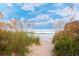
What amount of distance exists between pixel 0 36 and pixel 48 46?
0.37m

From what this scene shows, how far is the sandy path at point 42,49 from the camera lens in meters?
1.29

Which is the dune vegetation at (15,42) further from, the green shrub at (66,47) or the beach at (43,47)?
the green shrub at (66,47)

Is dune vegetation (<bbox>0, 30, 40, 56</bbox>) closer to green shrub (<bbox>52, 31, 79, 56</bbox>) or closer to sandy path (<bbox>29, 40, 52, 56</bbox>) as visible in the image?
sandy path (<bbox>29, 40, 52, 56</bbox>)

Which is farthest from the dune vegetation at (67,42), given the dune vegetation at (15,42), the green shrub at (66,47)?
the dune vegetation at (15,42)

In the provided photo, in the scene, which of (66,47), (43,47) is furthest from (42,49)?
(66,47)

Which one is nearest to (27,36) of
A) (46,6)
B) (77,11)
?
(46,6)

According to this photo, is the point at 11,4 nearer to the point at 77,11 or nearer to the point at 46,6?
the point at 46,6

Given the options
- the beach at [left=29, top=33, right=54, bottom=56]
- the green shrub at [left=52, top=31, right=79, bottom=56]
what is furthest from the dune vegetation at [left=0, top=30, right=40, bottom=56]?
the green shrub at [left=52, top=31, right=79, bottom=56]

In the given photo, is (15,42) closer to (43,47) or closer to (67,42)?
(43,47)

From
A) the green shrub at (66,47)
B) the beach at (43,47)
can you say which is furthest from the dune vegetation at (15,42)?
the green shrub at (66,47)

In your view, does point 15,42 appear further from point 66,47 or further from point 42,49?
point 66,47

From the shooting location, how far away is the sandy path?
1.29 meters

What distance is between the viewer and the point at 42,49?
1.30 m

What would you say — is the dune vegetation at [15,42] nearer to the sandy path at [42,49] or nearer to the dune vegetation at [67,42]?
the sandy path at [42,49]
